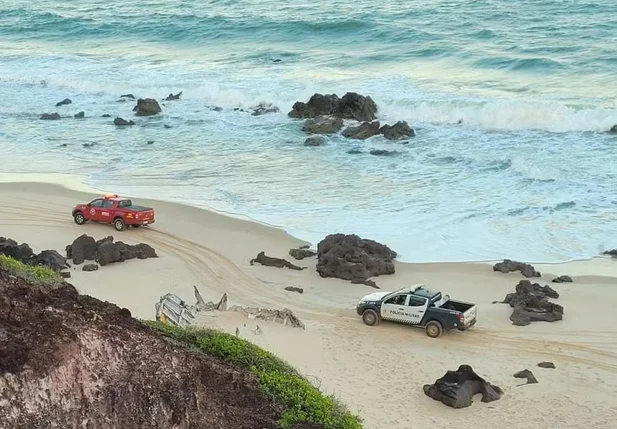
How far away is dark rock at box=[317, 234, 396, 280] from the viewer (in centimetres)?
2427

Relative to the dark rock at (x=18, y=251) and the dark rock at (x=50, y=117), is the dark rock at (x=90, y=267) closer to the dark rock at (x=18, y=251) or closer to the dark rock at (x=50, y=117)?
the dark rock at (x=18, y=251)

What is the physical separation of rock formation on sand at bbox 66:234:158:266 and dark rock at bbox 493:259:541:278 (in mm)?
9874

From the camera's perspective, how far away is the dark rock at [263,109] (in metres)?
46.9

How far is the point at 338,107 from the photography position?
4441 cm

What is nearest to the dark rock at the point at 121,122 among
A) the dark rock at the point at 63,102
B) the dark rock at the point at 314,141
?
the dark rock at the point at 63,102

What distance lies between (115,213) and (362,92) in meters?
23.1

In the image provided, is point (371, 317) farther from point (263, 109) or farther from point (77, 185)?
point (263, 109)

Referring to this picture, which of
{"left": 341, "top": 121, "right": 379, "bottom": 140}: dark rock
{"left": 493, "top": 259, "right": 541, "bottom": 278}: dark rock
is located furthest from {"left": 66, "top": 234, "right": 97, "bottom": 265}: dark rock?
{"left": 341, "top": 121, "right": 379, "bottom": 140}: dark rock

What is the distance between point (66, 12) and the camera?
7900 cm

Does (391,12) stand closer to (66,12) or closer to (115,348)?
(66,12)

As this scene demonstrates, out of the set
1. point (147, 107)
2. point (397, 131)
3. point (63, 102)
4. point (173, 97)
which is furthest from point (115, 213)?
point (63, 102)

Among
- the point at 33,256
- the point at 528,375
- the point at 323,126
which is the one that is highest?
the point at 33,256

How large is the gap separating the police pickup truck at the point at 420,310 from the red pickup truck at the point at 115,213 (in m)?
9.44

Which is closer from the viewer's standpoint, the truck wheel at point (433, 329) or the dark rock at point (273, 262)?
the truck wheel at point (433, 329)
